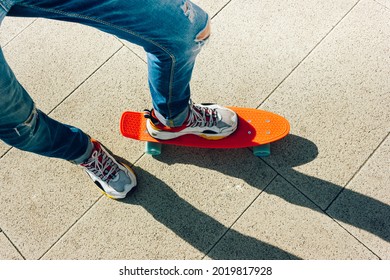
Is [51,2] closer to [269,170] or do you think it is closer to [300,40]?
[269,170]

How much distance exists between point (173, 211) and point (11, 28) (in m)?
2.04

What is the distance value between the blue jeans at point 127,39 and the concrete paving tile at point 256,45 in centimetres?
68

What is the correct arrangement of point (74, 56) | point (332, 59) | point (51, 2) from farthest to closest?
point (74, 56) < point (332, 59) < point (51, 2)

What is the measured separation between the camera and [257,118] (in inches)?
100

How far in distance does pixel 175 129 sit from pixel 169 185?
38 centimetres

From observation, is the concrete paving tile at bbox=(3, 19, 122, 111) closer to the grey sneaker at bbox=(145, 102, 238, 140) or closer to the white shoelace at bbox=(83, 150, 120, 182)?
the white shoelace at bbox=(83, 150, 120, 182)

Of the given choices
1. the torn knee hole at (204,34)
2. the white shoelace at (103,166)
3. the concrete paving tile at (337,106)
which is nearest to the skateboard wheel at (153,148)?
the white shoelace at (103,166)

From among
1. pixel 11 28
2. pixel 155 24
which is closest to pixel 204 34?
pixel 155 24

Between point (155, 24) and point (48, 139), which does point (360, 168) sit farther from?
point (48, 139)

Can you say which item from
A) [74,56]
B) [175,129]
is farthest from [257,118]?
[74,56]

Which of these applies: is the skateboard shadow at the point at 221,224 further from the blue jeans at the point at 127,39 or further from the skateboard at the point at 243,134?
the blue jeans at the point at 127,39

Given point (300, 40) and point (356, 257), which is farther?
point (300, 40)

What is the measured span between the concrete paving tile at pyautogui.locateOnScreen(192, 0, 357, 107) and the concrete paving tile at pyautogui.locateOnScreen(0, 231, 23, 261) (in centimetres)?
157

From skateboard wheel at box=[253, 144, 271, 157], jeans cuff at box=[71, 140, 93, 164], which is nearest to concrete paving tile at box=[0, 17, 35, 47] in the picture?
jeans cuff at box=[71, 140, 93, 164]
